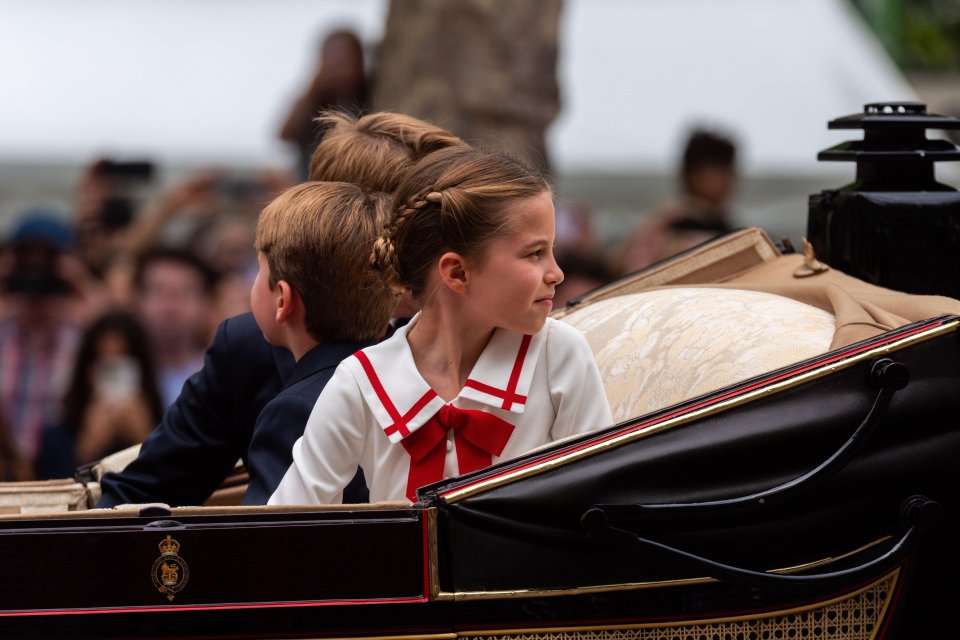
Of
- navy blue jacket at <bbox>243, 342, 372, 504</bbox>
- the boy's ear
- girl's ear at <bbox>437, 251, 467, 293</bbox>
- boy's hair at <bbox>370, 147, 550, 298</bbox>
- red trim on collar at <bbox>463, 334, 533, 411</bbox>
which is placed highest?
boy's hair at <bbox>370, 147, 550, 298</bbox>

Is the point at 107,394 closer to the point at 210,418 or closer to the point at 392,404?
the point at 210,418

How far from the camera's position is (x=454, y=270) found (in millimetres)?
2039

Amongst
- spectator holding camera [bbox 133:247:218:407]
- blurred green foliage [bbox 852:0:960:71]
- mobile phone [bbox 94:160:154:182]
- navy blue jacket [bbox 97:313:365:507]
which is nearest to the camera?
navy blue jacket [bbox 97:313:365:507]

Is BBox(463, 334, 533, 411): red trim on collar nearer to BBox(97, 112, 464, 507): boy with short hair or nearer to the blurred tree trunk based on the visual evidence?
BBox(97, 112, 464, 507): boy with short hair

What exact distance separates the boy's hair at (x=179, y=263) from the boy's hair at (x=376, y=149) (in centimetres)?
A: 228

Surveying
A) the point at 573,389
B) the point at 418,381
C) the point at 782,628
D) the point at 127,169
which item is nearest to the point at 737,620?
the point at 782,628

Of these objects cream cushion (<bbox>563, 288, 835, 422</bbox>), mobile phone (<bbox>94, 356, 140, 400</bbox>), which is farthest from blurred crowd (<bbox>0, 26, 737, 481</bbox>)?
cream cushion (<bbox>563, 288, 835, 422</bbox>)

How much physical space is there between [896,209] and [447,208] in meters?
0.84

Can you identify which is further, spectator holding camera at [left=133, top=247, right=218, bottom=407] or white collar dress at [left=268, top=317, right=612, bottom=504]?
spectator holding camera at [left=133, top=247, right=218, bottom=407]

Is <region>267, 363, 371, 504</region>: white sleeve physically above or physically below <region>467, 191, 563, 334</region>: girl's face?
below

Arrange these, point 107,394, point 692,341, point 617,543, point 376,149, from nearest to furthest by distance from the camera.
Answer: point 617,543
point 692,341
point 376,149
point 107,394

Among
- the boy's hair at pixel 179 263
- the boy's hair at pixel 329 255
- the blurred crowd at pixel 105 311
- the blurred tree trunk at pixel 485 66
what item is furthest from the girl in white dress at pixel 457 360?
the blurred tree trunk at pixel 485 66

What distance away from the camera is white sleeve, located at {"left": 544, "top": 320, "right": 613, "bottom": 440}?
6.79 ft

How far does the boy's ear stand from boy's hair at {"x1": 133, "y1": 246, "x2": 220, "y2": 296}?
2725 millimetres
